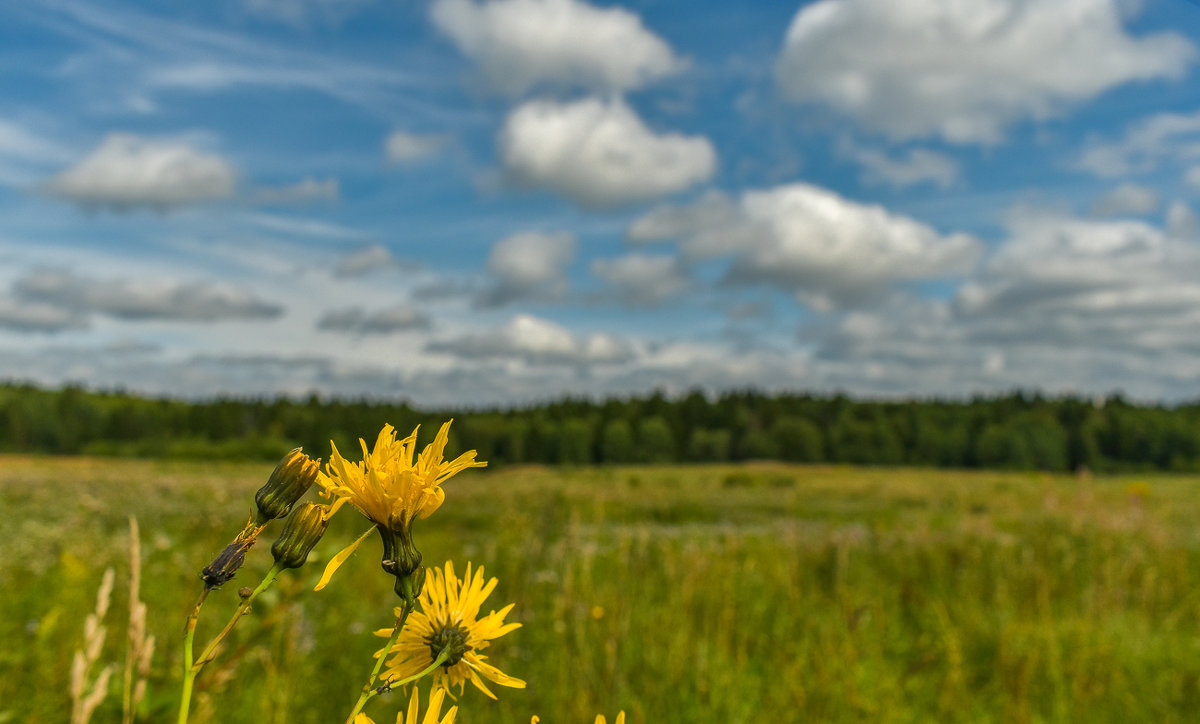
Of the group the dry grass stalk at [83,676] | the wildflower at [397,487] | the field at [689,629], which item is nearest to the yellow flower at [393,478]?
the wildflower at [397,487]

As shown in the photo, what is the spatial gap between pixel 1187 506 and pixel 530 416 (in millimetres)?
70830

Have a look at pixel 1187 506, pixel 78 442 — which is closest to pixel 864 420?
pixel 1187 506

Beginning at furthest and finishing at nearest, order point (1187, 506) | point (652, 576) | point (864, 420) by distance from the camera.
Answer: point (864, 420)
point (1187, 506)
point (652, 576)

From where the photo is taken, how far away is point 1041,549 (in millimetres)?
6402

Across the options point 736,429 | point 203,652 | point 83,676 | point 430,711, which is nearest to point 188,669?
point 203,652

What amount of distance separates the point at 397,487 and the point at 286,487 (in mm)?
67

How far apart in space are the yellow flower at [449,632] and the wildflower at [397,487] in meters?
0.02

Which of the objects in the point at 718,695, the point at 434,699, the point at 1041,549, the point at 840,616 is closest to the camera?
the point at 434,699

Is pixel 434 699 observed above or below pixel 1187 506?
above

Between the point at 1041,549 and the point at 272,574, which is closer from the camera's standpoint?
the point at 272,574

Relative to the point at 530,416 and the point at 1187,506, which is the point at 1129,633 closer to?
the point at 1187,506

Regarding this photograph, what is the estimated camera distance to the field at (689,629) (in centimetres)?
213

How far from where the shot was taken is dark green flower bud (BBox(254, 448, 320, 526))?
42cm

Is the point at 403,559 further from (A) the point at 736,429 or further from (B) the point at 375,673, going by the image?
(A) the point at 736,429
